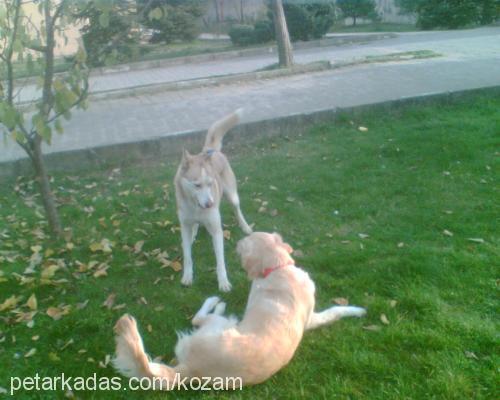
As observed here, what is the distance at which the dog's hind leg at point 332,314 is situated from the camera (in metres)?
3.36

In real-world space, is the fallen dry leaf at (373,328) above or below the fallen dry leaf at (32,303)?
below

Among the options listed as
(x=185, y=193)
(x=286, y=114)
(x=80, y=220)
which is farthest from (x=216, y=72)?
(x=185, y=193)

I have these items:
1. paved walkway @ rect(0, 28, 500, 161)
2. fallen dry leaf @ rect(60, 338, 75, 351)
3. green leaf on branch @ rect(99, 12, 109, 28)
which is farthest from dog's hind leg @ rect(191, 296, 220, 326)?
paved walkway @ rect(0, 28, 500, 161)

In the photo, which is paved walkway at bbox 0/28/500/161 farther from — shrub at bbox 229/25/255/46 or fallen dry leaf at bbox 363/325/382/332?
shrub at bbox 229/25/255/46

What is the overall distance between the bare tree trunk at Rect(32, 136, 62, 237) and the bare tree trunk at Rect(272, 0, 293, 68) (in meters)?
8.56

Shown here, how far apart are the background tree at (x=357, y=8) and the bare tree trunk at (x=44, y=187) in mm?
23912

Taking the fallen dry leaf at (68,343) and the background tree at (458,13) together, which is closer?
the fallen dry leaf at (68,343)

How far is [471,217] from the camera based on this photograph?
183 inches

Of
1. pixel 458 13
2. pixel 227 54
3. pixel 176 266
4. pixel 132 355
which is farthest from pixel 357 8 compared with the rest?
pixel 132 355

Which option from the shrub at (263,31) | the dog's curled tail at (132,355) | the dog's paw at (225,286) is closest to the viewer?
Result: the dog's curled tail at (132,355)

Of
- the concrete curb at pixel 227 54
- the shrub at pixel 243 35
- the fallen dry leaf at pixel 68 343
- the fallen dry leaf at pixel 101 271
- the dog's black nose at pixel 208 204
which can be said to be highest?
the shrub at pixel 243 35

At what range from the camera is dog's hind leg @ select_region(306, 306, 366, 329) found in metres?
3.36

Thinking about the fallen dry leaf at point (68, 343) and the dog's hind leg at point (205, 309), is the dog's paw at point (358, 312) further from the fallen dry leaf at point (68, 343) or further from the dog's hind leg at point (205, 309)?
the fallen dry leaf at point (68, 343)

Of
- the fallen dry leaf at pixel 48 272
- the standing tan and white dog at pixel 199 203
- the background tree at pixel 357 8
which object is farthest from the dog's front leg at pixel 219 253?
the background tree at pixel 357 8
